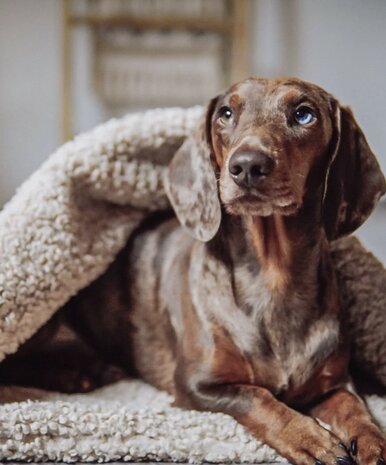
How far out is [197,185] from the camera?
162 centimetres

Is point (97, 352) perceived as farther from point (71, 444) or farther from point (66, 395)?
point (71, 444)

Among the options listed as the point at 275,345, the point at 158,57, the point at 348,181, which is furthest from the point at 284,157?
the point at 158,57

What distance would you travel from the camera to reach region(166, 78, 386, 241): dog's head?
1.42 m

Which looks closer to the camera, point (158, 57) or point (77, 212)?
point (77, 212)

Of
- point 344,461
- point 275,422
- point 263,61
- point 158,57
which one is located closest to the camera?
point 344,461

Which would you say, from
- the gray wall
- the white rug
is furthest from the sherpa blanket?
the gray wall

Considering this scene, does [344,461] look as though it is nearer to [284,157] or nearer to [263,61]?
[284,157]

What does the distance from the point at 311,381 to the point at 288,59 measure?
2882mm

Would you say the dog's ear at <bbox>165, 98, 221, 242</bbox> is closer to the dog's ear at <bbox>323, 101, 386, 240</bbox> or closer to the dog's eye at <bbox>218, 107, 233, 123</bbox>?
Answer: the dog's eye at <bbox>218, 107, 233, 123</bbox>

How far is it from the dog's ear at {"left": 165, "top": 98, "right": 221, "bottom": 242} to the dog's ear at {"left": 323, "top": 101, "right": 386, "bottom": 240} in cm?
23

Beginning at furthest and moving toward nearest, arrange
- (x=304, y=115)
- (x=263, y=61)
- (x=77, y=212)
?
(x=263, y=61)
(x=77, y=212)
(x=304, y=115)

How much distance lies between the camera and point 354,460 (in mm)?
1299

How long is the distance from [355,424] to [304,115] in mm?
606

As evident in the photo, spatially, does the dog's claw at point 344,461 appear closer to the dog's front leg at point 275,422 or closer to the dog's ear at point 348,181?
the dog's front leg at point 275,422
